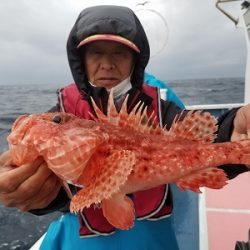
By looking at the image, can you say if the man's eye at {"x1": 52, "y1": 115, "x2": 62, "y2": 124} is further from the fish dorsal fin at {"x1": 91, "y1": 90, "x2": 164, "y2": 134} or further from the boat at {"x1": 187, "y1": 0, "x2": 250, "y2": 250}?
the boat at {"x1": 187, "y1": 0, "x2": 250, "y2": 250}

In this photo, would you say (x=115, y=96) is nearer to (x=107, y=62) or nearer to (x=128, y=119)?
(x=107, y=62)

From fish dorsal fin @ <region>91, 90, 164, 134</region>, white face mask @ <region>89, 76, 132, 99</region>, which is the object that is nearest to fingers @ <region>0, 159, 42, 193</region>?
fish dorsal fin @ <region>91, 90, 164, 134</region>

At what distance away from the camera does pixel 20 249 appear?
257 inches

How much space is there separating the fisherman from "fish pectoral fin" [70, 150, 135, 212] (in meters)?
0.92

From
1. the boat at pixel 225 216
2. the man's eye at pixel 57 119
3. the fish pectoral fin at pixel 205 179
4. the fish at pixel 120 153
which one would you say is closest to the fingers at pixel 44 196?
the fish at pixel 120 153

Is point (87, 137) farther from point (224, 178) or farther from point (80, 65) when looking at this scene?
point (80, 65)

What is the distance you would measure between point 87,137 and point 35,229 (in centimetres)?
600

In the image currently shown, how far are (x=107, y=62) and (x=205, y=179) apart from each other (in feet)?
5.30

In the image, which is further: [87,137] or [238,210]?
[238,210]

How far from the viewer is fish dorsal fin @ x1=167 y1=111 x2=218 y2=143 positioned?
2.46 metres

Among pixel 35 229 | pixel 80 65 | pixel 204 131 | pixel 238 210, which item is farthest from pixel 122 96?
pixel 35 229

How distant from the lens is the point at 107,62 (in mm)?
3332

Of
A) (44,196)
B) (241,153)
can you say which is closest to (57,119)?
(44,196)

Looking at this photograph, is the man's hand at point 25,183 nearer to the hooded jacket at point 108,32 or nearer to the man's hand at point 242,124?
the hooded jacket at point 108,32
